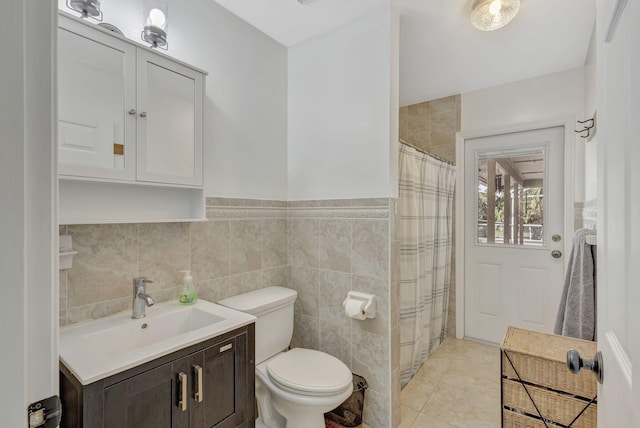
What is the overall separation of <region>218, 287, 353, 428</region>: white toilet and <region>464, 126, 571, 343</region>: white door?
1862 mm

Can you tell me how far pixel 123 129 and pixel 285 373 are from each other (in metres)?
1.34

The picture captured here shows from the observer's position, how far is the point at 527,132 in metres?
2.65

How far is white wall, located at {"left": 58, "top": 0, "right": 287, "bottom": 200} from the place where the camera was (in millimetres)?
1622

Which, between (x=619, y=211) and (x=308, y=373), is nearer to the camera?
(x=619, y=211)

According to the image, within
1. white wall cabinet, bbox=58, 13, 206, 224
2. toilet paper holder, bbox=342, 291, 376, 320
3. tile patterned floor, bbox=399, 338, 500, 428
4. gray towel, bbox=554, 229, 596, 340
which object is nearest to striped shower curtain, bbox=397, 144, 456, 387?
tile patterned floor, bbox=399, 338, 500, 428

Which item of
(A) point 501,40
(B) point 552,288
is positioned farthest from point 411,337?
(A) point 501,40

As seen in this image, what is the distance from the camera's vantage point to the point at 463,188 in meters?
2.93

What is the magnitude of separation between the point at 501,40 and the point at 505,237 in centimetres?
160

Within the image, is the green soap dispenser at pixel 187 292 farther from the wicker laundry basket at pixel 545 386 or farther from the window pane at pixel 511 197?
the window pane at pixel 511 197

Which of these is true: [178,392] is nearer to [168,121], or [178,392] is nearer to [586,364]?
[168,121]

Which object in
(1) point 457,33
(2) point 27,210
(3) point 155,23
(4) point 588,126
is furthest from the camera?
(4) point 588,126

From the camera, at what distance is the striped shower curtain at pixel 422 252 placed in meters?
2.13

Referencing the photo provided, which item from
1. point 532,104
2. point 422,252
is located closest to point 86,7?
point 422,252

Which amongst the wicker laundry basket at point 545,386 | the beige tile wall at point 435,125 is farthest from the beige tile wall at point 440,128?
the wicker laundry basket at point 545,386
